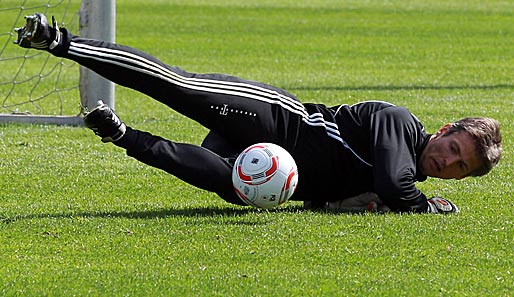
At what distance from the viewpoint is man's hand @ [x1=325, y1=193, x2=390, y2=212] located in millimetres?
6898

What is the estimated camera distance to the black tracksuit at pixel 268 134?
6531 millimetres

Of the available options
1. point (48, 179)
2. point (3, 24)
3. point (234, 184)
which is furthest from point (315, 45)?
point (234, 184)

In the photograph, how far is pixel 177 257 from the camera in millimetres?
5672

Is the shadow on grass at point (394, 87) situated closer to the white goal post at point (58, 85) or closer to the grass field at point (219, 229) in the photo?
the grass field at point (219, 229)

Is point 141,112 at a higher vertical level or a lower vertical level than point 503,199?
lower

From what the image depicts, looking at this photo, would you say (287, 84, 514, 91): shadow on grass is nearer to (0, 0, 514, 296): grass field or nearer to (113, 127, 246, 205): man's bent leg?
(0, 0, 514, 296): grass field

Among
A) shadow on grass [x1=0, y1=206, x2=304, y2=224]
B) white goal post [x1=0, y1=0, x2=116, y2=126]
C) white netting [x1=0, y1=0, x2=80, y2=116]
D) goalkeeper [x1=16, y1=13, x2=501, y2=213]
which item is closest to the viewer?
goalkeeper [x1=16, y1=13, x2=501, y2=213]

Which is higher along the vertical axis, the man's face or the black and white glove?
the man's face

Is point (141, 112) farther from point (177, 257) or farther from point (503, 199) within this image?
point (177, 257)

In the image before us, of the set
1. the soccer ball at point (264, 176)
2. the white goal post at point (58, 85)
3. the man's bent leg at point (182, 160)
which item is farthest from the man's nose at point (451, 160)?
the white goal post at point (58, 85)

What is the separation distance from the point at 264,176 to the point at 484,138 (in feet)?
4.63

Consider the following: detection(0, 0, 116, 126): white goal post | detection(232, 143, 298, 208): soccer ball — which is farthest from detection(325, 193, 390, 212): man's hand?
detection(0, 0, 116, 126): white goal post

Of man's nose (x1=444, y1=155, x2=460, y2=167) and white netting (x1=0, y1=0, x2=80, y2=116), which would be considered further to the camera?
white netting (x1=0, y1=0, x2=80, y2=116)

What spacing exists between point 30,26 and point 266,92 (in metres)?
1.57
